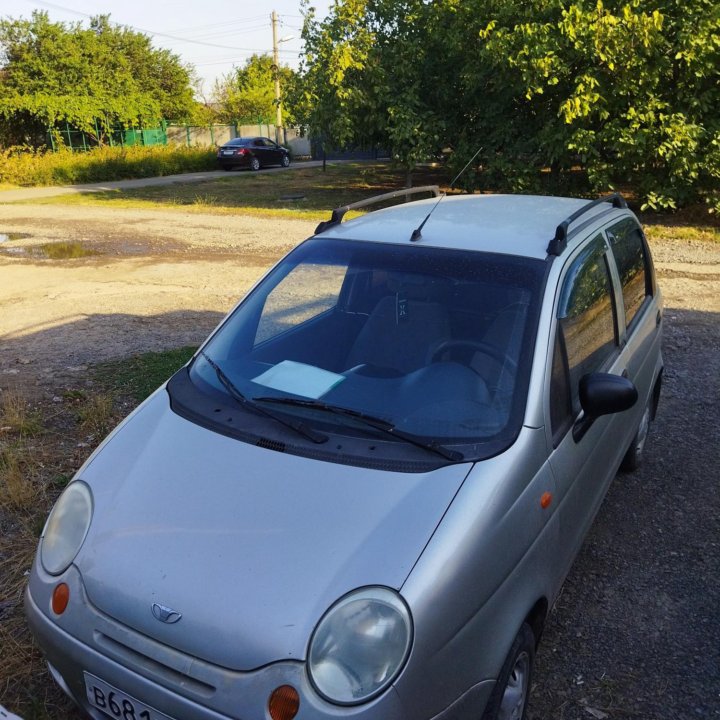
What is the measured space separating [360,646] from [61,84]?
38723mm

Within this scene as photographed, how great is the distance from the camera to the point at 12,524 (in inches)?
153

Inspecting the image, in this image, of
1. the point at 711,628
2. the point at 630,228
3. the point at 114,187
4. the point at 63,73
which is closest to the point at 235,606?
the point at 711,628

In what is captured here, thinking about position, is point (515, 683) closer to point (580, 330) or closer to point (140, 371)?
point (580, 330)

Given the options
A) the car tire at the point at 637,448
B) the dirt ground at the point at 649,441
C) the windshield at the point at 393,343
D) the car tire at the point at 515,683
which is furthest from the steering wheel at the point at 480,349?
the car tire at the point at 637,448

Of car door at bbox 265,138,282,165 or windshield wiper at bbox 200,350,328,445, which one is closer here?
windshield wiper at bbox 200,350,328,445

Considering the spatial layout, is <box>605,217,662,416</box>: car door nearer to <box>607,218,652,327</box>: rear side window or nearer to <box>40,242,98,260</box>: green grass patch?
<box>607,218,652,327</box>: rear side window

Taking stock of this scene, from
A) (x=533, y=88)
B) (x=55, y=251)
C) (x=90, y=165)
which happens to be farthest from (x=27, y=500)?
(x=90, y=165)

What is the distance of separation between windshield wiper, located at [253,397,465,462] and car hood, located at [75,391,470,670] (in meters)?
0.09

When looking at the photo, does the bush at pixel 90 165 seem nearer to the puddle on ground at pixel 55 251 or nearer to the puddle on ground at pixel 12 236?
the puddle on ground at pixel 12 236

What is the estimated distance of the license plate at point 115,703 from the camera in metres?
2.01

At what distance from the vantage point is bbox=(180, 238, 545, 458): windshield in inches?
103

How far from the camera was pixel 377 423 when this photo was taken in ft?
8.37

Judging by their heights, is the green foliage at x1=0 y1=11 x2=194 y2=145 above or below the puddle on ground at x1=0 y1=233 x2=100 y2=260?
above

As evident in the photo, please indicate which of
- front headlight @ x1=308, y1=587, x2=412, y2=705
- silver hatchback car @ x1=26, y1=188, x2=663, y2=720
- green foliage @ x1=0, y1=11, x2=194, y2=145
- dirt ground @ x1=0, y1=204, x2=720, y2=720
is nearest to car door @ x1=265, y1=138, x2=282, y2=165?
green foliage @ x1=0, y1=11, x2=194, y2=145
